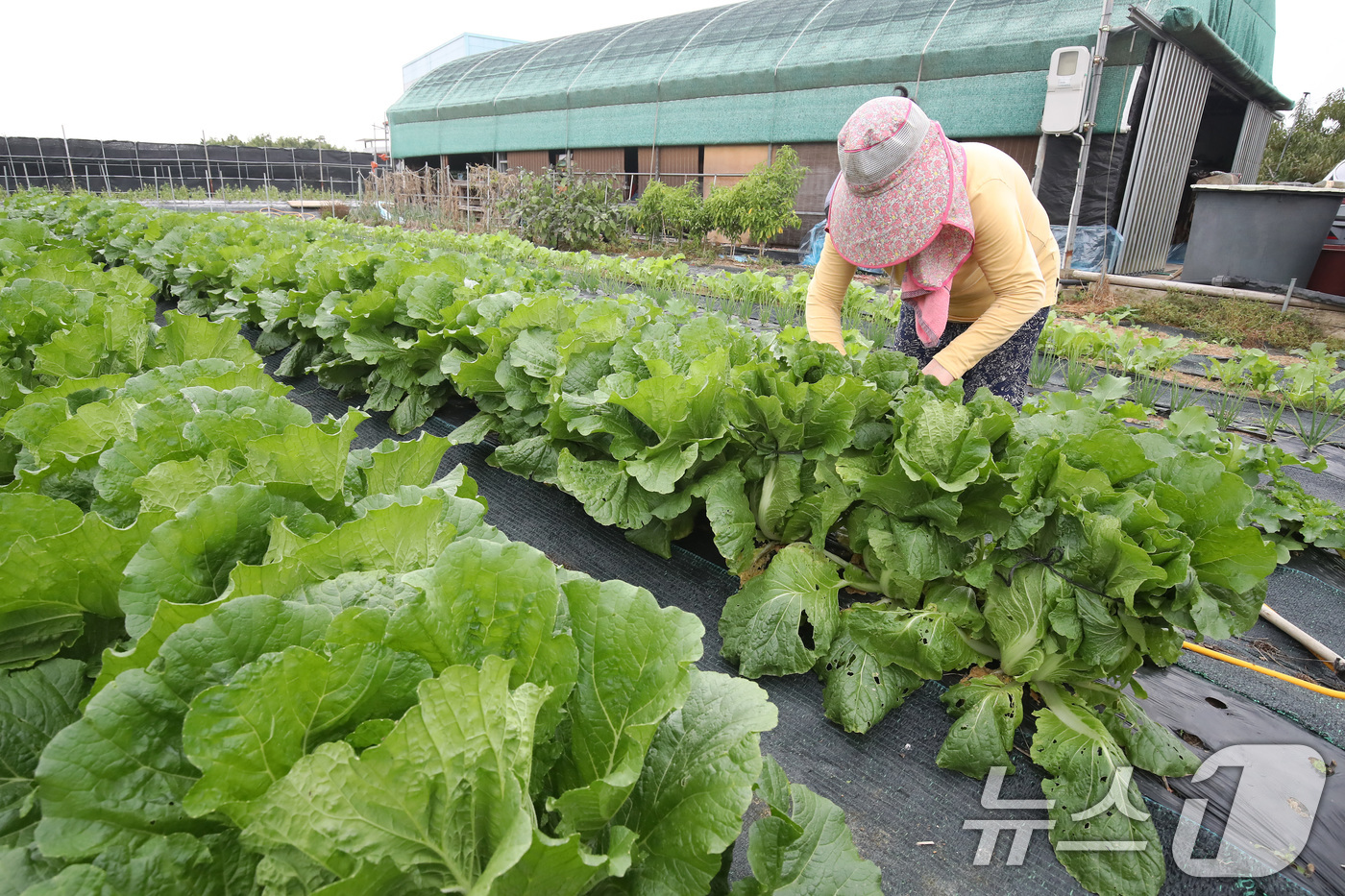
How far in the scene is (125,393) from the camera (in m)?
1.71

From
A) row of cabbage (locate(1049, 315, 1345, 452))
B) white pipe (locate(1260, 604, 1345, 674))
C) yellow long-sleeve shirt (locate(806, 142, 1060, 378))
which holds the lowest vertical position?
white pipe (locate(1260, 604, 1345, 674))

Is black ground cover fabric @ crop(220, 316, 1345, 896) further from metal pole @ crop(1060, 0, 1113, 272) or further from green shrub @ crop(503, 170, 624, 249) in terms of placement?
green shrub @ crop(503, 170, 624, 249)

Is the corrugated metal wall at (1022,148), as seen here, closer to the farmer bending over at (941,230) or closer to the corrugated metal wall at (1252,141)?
the corrugated metal wall at (1252,141)

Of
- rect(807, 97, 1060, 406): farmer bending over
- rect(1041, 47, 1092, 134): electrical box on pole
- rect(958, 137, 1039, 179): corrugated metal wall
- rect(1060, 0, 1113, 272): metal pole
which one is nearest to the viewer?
rect(807, 97, 1060, 406): farmer bending over

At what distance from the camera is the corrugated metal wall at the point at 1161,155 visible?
34.7 feet

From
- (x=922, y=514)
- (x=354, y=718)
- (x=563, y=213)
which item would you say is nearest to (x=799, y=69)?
(x=563, y=213)

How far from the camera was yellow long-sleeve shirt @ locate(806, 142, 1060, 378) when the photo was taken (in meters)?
2.50

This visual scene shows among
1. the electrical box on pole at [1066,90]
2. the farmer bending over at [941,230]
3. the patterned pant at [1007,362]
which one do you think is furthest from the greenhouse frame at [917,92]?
the farmer bending over at [941,230]

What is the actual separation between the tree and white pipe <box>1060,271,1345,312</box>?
46.4 ft

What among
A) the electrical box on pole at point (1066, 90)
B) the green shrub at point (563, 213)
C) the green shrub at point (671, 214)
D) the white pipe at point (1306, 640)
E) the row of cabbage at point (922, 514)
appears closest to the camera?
the row of cabbage at point (922, 514)

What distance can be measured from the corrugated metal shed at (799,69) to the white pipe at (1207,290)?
2.61m

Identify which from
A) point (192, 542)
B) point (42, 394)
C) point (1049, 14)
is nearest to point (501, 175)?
point (1049, 14)

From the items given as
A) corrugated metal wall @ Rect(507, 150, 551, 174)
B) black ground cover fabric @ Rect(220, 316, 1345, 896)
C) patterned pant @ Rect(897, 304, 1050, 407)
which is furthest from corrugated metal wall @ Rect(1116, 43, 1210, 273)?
corrugated metal wall @ Rect(507, 150, 551, 174)

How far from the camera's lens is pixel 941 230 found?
251cm
